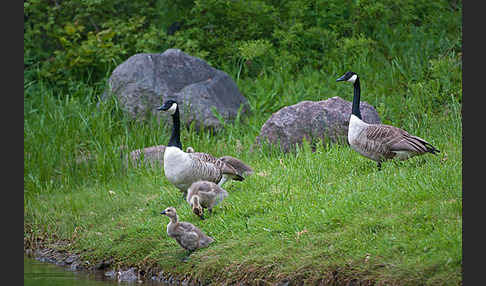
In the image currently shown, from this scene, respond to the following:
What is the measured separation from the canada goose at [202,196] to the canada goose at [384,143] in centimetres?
245

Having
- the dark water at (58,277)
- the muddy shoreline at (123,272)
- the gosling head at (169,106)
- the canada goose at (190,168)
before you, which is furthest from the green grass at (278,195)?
the gosling head at (169,106)

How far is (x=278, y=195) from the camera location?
32.0 ft

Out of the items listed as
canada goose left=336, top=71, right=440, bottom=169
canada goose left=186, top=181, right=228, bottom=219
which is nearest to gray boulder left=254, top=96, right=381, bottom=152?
canada goose left=336, top=71, right=440, bottom=169

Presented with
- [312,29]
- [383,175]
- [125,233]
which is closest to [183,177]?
[125,233]

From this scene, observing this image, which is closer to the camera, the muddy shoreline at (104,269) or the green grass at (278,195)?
the green grass at (278,195)

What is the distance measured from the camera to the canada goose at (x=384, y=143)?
9664 mm

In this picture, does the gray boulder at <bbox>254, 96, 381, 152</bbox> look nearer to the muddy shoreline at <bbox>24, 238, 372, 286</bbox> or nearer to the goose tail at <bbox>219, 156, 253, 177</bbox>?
the goose tail at <bbox>219, 156, 253, 177</bbox>

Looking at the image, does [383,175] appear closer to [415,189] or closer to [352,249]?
[415,189]

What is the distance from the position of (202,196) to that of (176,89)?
7.61 meters

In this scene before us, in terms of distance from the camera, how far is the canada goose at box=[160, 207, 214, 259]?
852 centimetres

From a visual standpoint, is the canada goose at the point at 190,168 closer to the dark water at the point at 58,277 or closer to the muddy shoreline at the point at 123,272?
the muddy shoreline at the point at 123,272

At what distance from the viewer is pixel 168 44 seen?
64.5 feet

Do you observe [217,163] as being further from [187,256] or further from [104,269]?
[104,269]

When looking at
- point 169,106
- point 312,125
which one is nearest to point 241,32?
point 312,125
